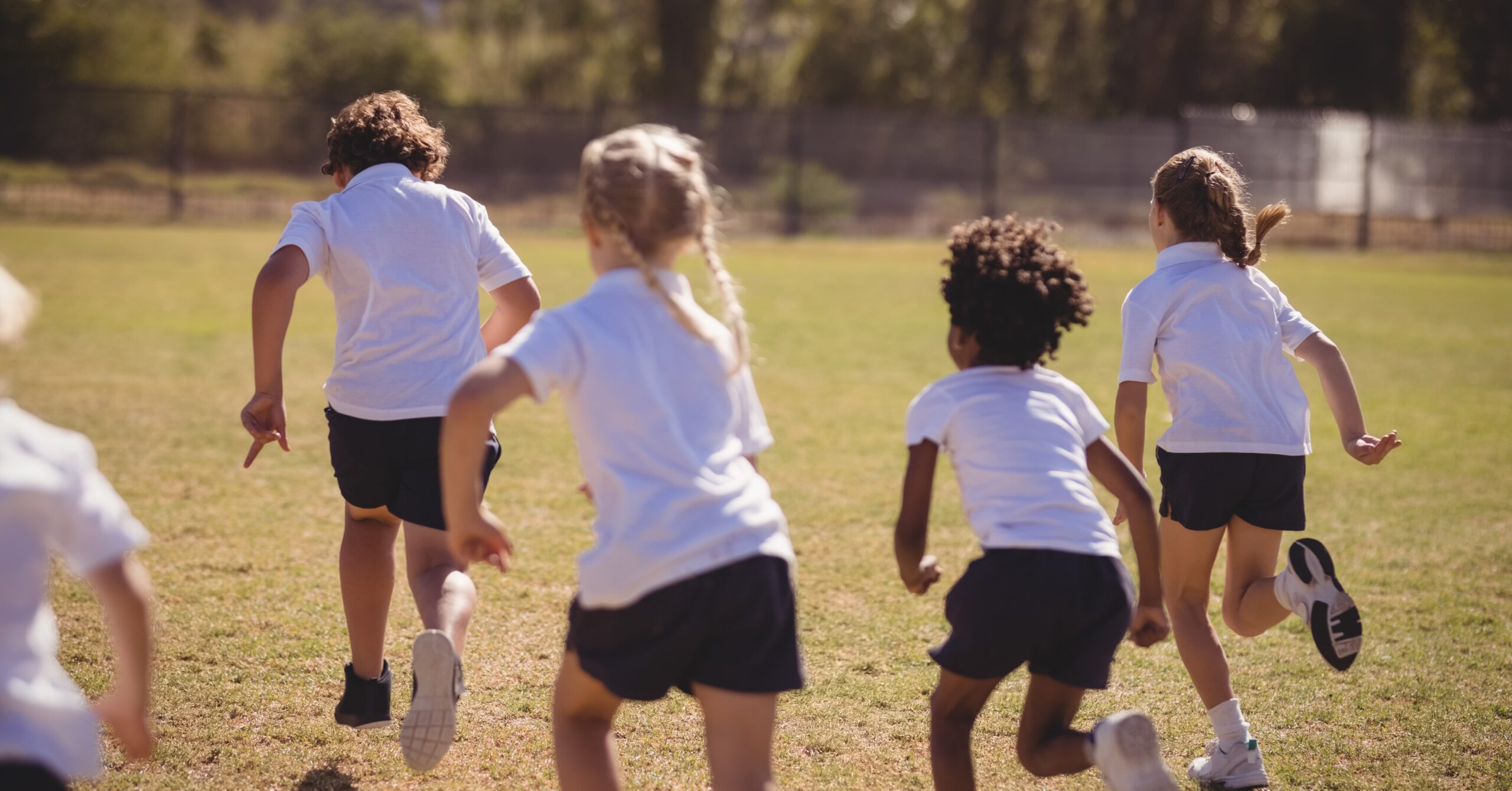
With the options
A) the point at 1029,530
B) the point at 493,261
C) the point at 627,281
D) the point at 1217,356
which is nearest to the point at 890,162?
the point at 1217,356

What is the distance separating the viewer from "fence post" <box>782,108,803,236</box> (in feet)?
87.7

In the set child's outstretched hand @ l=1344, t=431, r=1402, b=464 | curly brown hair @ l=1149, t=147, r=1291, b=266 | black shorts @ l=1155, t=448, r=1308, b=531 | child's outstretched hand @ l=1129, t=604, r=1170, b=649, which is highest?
curly brown hair @ l=1149, t=147, r=1291, b=266

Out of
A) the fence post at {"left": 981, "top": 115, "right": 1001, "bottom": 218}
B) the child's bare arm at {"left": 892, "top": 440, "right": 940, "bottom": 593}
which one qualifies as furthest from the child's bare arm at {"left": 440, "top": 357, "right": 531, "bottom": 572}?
the fence post at {"left": 981, "top": 115, "right": 1001, "bottom": 218}

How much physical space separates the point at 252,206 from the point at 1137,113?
2330 cm

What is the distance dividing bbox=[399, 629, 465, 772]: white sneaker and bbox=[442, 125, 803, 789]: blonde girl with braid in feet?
2.03

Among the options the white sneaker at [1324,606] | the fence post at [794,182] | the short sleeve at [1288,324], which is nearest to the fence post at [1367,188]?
the fence post at [794,182]

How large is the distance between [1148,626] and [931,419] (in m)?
0.68

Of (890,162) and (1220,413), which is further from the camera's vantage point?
(890,162)

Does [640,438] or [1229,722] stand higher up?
[640,438]

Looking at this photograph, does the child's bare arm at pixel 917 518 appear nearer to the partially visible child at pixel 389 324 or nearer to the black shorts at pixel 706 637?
the black shorts at pixel 706 637

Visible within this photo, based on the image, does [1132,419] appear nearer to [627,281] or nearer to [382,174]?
[627,281]

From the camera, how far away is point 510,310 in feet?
12.1

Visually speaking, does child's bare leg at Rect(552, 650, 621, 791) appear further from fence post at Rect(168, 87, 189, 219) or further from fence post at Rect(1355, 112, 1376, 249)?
fence post at Rect(1355, 112, 1376, 249)

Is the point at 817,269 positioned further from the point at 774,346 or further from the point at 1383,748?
the point at 1383,748
